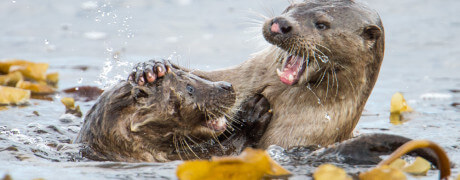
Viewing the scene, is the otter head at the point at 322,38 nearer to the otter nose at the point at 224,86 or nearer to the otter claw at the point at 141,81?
the otter nose at the point at 224,86

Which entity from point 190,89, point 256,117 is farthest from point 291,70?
point 190,89

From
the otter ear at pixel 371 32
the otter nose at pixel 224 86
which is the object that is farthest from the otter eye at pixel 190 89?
the otter ear at pixel 371 32

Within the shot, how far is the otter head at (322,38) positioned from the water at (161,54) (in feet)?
1.82

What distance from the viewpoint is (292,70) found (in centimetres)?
532

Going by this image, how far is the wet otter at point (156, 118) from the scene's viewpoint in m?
4.97

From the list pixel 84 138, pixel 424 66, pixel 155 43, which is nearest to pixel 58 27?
pixel 155 43

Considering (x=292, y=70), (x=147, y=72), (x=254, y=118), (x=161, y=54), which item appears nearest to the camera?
(x=147, y=72)

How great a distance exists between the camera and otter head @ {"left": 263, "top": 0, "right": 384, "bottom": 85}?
514cm

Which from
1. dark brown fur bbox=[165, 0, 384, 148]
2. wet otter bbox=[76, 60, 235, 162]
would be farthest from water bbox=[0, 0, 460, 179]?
dark brown fur bbox=[165, 0, 384, 148]

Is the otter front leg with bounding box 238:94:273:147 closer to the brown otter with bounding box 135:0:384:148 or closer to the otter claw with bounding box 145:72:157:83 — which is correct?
the brown otter with bounding box 135:0:384:148

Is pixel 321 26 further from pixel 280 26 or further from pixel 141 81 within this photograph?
pixel 141 81

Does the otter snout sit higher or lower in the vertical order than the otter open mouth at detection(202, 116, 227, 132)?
higher

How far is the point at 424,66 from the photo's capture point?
10047 millimetres

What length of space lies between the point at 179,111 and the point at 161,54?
584cm
